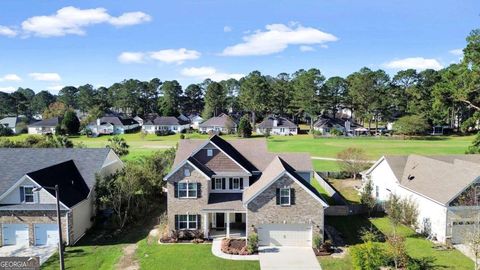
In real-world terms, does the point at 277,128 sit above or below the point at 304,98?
below

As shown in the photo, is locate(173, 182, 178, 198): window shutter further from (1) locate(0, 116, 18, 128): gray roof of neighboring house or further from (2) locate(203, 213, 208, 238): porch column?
(1) locate(0, 116, 18, 128): gray roof of neighboring house

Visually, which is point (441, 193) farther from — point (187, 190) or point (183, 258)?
point (183, 258)

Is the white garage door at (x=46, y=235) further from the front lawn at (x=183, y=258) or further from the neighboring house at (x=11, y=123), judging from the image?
the neighboring house at (x=11, y=123)

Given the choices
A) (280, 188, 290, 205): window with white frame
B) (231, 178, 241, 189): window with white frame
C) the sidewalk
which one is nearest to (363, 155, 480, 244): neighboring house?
(280, 188, 290, 205): window with white frame

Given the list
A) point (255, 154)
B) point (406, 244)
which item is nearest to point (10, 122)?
point (255, 154)

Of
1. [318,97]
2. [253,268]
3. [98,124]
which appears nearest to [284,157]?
[253,268]

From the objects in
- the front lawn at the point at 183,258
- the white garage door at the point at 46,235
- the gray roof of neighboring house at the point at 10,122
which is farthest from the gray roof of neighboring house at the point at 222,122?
the front lawn at the point at 183,258

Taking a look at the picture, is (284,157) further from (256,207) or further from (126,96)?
(126,96)
